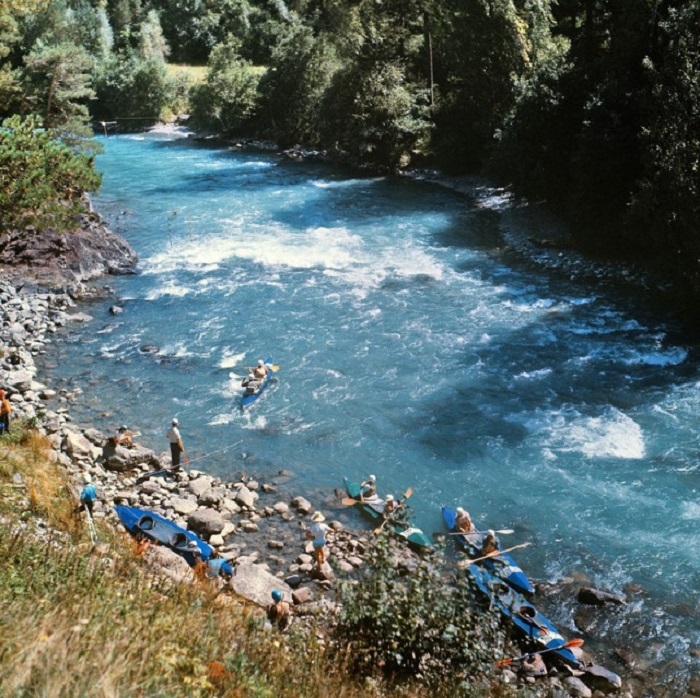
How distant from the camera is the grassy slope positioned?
5750 mm

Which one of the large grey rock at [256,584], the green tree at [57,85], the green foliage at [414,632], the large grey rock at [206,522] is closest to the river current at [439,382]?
the large grey rock at [206,522]

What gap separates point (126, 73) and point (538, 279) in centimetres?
5737

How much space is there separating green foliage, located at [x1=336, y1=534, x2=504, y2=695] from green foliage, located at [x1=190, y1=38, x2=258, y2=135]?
56.7 m

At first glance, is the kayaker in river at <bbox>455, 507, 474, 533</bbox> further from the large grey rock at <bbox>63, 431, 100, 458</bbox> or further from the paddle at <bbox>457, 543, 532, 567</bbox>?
the large grey rock at <bbox>63, 431, 100, 458</bbox>

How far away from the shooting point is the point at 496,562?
14203 mm

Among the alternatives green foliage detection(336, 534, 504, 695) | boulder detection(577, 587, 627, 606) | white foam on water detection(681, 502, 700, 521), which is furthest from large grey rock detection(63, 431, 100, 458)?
white foam on water detection(681, 502, 700, 521)

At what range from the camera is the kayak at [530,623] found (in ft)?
40.1

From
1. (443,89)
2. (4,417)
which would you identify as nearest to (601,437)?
(4,417)

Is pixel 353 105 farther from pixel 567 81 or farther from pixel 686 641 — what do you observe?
pixel 686 641

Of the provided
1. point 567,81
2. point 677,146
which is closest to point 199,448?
point 677,146

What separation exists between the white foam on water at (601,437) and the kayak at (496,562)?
400 cm

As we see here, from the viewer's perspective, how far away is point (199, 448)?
18.6m

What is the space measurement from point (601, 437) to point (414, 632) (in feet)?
35.4

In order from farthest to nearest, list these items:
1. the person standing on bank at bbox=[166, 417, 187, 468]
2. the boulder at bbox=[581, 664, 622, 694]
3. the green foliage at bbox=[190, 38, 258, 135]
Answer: the green foliage at bbox=[190, 38, 258, 135]
the person standing on bank at bbox=[166, 417, 187, 468]
the boulder at bbox=[581, 664, 622, 694]
